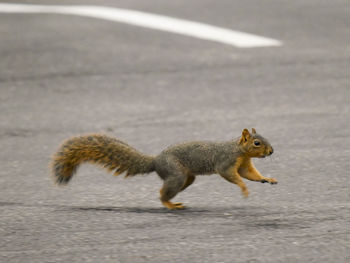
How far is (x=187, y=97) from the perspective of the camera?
891 centimetres

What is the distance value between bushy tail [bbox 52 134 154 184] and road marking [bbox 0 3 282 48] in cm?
570

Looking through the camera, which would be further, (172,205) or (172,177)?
(172,205)

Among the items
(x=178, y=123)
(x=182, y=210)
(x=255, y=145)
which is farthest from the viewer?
(x=178, y=123)

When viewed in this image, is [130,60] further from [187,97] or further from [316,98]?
[316,98]

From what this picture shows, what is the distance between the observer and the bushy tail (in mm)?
5359

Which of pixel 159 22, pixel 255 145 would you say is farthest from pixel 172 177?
pixel 159 22

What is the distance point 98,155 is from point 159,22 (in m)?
7.16

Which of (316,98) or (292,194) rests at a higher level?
(316,98)

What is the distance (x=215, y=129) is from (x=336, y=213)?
Answer: 2.69 m

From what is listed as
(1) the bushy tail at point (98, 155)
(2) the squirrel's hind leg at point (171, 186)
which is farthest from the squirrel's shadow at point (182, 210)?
(1) the bushy tail at point (98, 155)

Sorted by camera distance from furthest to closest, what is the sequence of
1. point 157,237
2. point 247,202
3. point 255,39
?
point 255,39
point 247,202
point 157,237

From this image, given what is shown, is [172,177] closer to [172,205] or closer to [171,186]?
[171,186]

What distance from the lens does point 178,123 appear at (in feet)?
26.0

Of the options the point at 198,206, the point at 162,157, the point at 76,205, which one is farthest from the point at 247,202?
the point at 76,205
